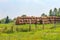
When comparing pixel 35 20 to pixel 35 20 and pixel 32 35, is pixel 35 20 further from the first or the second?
pixel 32 35

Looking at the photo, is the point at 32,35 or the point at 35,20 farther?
the point at 35,20

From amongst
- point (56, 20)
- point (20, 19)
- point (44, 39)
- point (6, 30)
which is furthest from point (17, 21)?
point (44, 39)

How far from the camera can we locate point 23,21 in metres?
28.4

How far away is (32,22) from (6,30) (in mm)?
3939

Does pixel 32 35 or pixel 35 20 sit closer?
pixel 32 35

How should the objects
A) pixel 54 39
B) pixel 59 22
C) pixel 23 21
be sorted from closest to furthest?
pixel 54 39
pixel 23 21
pixel 59 22

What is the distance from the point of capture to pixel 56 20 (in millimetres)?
29984

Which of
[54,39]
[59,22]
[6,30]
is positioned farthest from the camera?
[59,22]

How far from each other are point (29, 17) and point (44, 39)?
10969mm

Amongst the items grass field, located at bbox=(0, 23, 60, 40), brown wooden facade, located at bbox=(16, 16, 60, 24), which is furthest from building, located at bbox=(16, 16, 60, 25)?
grass field, located at bbox=(0, 23, 60, 40)

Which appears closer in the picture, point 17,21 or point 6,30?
point 6,30

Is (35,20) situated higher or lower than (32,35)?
higher

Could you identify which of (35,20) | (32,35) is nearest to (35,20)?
(35,20)

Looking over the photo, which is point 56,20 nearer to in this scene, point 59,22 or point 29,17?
point 59,22
